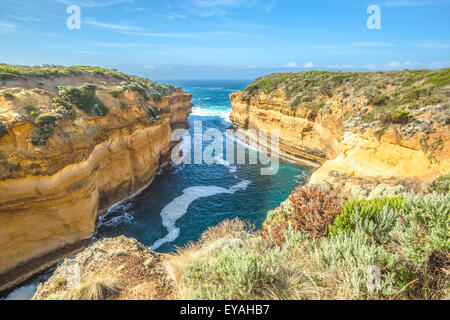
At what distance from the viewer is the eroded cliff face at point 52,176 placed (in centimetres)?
1046

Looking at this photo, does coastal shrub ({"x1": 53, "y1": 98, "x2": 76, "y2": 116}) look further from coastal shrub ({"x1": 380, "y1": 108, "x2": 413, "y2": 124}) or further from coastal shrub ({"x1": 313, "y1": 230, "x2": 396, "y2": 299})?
coastal shrub ({"x1": 380, "y1": 108, "x2": 413, "y2": 124})

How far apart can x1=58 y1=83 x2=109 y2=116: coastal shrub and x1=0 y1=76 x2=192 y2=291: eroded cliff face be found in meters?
0.37

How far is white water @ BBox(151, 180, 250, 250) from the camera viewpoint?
46.4 ft

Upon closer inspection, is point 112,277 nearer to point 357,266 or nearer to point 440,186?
point 357,266

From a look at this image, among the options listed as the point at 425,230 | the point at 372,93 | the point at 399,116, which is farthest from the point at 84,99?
the point at 372,93

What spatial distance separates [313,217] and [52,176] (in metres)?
12.0

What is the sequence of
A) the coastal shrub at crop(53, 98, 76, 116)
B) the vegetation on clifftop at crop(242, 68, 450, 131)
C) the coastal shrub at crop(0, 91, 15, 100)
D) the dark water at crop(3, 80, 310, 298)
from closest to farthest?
1. the coastal shrub at crop(0, 91, 15, 100)
2. the coastal shrub at crop(53, 98, 76, 116)
3. the vegetation on clifftop at crop(242, 68, 450, 131)
4. the dark water at crop(3, 80, 310, 298)

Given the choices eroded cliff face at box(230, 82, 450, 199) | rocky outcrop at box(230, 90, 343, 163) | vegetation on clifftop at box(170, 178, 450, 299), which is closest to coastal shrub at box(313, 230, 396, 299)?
vegetation on clifftop at box(170, 178, 450, 299)

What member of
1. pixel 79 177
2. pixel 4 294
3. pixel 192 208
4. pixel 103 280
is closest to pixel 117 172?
pixel 79 177

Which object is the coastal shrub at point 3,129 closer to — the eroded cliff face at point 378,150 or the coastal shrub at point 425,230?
the coastal shrub at point 425,230

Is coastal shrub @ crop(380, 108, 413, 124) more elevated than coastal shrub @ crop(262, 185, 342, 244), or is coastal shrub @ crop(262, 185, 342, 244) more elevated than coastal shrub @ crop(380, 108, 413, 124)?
coastal shrub @ crop(380, 108, 413, 124)

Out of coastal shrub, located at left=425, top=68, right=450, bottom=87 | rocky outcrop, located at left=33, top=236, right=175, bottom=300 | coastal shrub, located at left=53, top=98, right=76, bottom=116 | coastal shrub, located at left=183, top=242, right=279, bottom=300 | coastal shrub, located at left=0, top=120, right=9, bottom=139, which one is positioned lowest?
rocky outcrop, located at left=33, top=236, right=175, bottom=300

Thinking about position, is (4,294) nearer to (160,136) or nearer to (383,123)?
(160,136)

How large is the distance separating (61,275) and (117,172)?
12.2 meters
